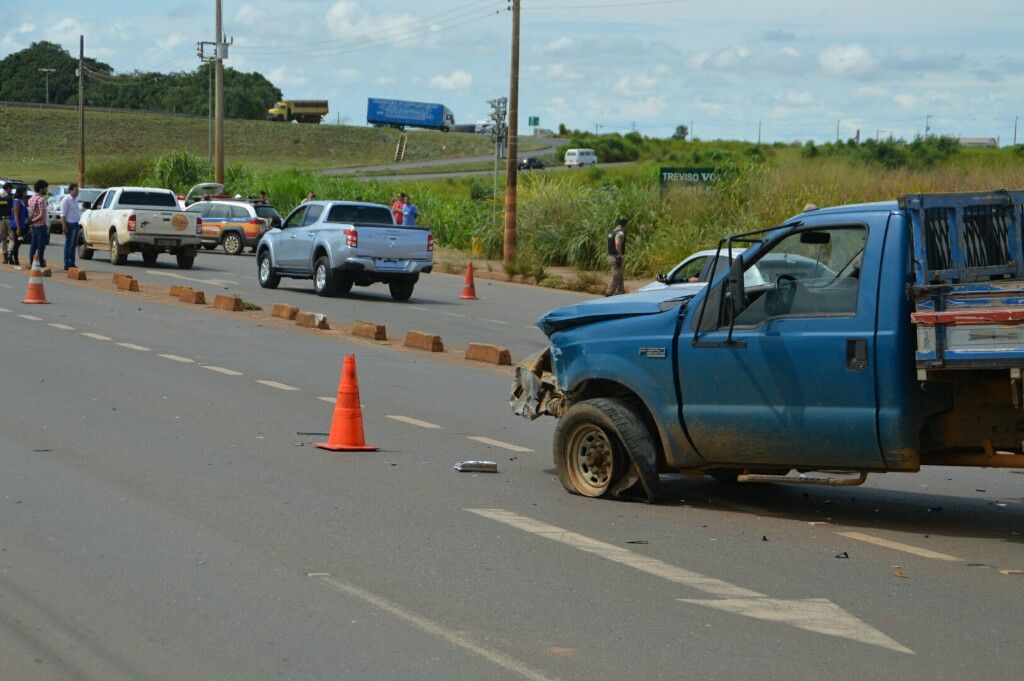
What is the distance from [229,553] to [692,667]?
9.76ft

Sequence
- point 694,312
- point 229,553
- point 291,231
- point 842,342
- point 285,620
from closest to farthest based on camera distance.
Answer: point 285,620
point 229,553
point 842,342
point 694,312
point 291,231

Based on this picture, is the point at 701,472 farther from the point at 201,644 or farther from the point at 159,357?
the point at 159,357

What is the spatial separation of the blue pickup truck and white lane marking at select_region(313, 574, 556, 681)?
9.59ft

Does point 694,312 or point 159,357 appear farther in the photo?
point 159,357

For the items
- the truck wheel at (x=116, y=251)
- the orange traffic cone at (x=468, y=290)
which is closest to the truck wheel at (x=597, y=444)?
the orange traffic cone at (x=468, y=290)

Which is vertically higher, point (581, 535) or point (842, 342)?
point (842, 342)

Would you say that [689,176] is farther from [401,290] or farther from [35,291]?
[35,291]

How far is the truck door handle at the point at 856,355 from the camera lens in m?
8.76

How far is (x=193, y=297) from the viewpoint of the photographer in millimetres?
26312

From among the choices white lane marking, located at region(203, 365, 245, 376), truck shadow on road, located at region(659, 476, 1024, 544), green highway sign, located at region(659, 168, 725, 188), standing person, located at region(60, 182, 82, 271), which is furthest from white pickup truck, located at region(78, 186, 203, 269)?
truck shadow on road, located at region(659, 476, 1024, 544)

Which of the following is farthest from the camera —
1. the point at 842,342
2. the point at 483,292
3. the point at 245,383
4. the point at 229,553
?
the point at 483,292

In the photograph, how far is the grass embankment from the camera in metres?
114

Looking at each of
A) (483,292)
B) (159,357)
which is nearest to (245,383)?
(159,357)

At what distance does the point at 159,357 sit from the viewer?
18.0 metres
